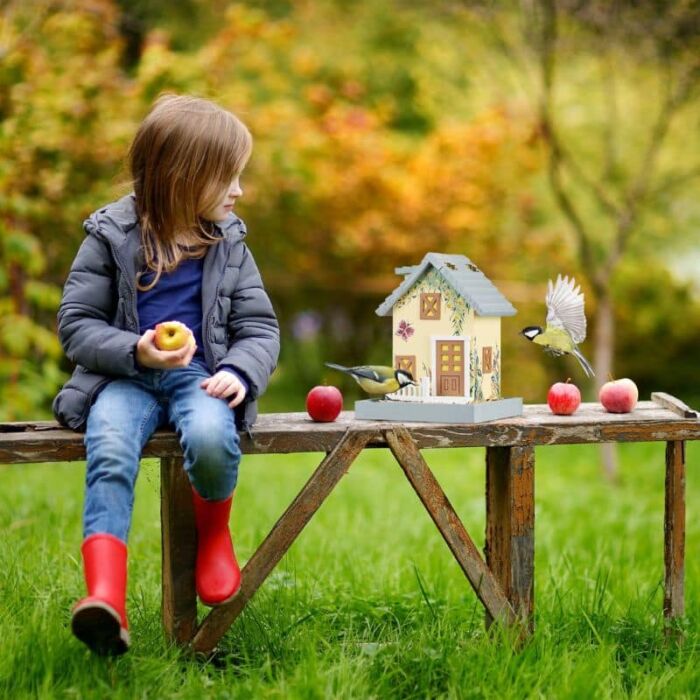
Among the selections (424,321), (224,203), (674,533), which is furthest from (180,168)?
(674,533)

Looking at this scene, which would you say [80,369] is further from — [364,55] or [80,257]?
[364,55]

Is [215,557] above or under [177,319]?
under

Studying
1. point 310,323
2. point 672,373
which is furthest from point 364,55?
point 672,373

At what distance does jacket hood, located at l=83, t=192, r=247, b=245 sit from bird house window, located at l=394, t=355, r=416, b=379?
621 mm

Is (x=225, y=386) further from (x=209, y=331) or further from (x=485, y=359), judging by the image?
(x=485, y=359)

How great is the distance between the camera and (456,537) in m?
3.18

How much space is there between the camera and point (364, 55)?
1420 centimetres

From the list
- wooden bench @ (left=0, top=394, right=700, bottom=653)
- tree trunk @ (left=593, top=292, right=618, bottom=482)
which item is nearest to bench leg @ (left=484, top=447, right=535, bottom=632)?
wooden bench @ (left=0, top=394, right=700, bottom=653)

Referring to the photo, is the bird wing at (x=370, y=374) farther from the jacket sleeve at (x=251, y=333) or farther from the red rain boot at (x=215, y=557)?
the red rain boot at (x=215, y=557)

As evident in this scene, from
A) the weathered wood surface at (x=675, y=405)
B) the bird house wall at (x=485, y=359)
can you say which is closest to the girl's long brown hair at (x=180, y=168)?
the bird house wall at (x=485, y=359)

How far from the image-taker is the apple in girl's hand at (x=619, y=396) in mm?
3385

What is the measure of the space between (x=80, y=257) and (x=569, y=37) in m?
5.74

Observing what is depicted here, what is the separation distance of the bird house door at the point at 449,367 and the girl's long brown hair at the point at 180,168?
763mm

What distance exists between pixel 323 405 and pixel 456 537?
57cm
